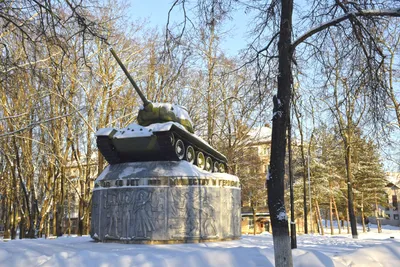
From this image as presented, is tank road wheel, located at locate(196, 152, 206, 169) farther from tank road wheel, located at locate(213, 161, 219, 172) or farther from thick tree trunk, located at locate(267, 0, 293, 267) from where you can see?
thick tree trunk, located at locate(267, 0, 293, 267)

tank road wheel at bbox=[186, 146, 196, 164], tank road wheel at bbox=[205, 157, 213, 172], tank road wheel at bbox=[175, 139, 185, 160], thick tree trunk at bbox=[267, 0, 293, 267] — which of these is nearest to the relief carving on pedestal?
tank road wheel at bbox=[175, 139, 185, 160]

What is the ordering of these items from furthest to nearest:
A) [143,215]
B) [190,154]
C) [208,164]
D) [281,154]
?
1. [208,164]
2. [190,154]
3. [143,215]
4. [281,154]

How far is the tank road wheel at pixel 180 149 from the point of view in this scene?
446 inches

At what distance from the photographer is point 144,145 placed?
11.1m

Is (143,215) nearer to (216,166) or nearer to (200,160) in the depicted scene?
(200,160)

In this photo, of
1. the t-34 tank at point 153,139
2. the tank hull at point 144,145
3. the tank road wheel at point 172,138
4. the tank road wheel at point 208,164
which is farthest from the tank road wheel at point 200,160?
the tank road wheel at point 172,138

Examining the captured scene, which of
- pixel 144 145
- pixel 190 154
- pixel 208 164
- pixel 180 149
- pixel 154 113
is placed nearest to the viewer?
pixel 144 145

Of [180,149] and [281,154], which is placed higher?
[180,149]

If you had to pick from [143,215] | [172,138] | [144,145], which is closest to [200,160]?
[172,138]

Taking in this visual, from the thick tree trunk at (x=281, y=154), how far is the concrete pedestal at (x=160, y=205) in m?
4.63

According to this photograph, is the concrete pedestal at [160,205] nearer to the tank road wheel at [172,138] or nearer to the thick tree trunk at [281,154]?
the tank road wheel at [172,138]

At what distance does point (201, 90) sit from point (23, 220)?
12.9 m

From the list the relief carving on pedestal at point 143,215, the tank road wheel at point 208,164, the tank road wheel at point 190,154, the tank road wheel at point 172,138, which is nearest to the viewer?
the relief carving on pedestal at point 143,215

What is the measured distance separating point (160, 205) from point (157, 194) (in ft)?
1.01
